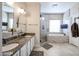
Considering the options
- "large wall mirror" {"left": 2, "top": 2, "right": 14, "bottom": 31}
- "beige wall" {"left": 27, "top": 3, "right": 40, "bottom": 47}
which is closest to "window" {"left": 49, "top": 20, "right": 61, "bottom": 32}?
"beige wall" {"left": 27, "top": 3, "right": 40, "bottom": 47}

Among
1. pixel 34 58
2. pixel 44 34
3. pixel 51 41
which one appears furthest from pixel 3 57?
pixel 44 34

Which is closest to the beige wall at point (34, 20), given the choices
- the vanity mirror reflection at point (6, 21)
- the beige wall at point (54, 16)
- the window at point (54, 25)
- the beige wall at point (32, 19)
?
the beige wall at point (32, 19)

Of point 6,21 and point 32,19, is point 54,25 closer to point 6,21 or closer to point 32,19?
point 32,19

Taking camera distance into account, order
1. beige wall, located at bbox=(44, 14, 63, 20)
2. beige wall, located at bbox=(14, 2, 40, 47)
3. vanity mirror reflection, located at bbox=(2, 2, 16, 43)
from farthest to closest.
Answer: beige wall, located at bbox=(44, 14, 63, 20)
beige wall, located at bbox=(14, 2, 40, 47)
vanity mirror reflection, located at bbox=(2, 2, 16, 43)

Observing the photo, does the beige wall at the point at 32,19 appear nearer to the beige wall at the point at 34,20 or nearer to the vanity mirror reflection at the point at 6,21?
the beige wall at the point at 34,20

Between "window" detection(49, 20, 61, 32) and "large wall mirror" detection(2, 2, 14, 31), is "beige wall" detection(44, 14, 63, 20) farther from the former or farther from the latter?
"large wall mirror" detection(2, 2, 14, 31)

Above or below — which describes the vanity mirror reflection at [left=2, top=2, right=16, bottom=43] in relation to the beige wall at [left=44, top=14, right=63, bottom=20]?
below

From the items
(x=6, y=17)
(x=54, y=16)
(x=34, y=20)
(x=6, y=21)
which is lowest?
(x=6, y=21)

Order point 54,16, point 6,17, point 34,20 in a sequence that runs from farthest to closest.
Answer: point 54,16
point 34,20
point 6,17

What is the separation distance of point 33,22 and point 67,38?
10.4 ft

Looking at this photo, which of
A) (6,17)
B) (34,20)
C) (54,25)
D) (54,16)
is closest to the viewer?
(6,17)

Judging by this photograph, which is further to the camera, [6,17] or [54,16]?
[54,16]

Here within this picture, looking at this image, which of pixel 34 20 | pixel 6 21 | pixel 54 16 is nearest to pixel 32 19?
pixel 34 20

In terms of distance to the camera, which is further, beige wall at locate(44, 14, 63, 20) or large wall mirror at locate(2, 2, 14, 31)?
beige wall at locate(44, 14, 63, 20)
